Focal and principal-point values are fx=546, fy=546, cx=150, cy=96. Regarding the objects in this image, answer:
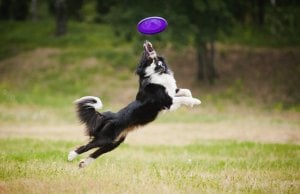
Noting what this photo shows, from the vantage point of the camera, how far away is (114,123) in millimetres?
9438

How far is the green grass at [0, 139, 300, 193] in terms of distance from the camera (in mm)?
8391

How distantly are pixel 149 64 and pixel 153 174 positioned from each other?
1.98 meters

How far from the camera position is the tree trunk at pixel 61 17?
38.7m

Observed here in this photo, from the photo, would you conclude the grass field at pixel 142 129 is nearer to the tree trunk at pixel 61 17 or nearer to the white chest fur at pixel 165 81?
the tree trunk at pixel 61 17

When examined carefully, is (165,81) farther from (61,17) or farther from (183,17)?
(61,17)

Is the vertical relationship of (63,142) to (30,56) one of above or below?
below

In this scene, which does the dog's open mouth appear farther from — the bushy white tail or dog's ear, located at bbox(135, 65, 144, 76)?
the bushy white tail

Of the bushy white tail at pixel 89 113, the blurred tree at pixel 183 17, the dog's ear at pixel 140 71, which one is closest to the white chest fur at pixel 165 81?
the dog's ear at pixel 140 71

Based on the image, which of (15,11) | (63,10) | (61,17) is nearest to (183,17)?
(63,10)

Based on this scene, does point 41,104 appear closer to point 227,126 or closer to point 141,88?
point 227,126

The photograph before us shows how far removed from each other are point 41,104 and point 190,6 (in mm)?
9956

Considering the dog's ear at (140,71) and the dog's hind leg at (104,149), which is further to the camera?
the dog's ear at (140,71)

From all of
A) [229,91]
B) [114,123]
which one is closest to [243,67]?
[229,91]

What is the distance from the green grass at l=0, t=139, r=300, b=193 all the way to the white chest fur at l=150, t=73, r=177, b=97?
4.92 ft
